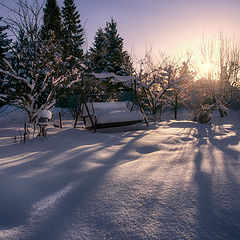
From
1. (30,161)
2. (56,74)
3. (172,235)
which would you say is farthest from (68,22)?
(172,235)

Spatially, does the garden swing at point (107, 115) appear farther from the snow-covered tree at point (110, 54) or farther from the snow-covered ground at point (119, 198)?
the snow-covered tree at point (110, 54)

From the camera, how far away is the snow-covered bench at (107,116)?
14.0 feet

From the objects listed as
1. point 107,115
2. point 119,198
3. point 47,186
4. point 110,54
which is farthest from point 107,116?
point 110,54

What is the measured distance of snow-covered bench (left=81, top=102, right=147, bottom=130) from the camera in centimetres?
425

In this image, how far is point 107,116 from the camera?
4.35 m

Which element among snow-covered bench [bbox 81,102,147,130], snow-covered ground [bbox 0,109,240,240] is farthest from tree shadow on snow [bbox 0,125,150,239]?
snow-covered bench [bbox 81,102,147,130]

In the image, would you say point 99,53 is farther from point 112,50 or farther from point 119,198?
point 119,198

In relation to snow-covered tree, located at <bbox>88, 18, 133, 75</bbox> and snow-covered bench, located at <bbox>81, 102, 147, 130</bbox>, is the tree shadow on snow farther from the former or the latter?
snow-covered tree, located at <bbox>88, 18, 133, 75</bbox>

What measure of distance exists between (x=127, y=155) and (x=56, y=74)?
4.77 m

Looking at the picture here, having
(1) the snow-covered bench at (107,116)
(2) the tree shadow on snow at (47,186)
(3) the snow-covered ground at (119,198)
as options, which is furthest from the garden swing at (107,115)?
(3) the snow-covered ground at (119,198)

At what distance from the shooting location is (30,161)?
1.92 metres

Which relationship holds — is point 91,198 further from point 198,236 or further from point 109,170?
point 198,236

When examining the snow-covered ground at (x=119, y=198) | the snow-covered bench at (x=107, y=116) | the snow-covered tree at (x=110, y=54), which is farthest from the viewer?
the snow-covered tree at (x=110, y=54)

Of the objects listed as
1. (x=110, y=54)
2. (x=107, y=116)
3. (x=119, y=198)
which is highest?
(x=110, y=54)
